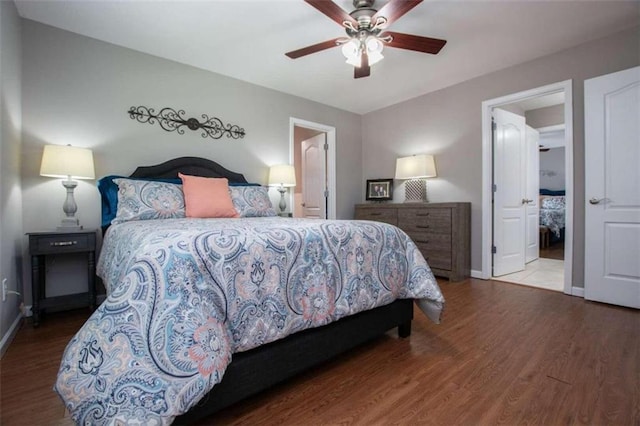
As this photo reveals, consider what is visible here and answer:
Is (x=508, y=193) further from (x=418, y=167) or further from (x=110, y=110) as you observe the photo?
(x=110, y=110)

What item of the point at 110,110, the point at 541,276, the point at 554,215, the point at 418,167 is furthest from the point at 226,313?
the point at 554,215

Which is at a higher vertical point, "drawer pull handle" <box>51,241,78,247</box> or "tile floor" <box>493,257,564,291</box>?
"drawer pull handle" <box>51,241,78,247</box>

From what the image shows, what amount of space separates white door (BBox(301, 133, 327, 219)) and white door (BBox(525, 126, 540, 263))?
2952 mm

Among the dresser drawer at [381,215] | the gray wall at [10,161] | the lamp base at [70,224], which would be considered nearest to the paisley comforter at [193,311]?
the gray wall at [10,161]

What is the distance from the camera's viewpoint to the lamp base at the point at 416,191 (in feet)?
13.3

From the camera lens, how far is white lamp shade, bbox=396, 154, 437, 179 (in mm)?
3879

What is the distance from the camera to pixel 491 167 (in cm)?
351

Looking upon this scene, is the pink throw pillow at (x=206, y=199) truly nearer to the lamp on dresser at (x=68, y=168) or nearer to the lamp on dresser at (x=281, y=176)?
the lamp on dresser at (x=68, y=168)

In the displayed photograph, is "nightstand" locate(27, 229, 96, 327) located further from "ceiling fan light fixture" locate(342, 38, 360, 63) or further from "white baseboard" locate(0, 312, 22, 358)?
"ceiling fan light fixture" locate(342, 38, 360, 63)

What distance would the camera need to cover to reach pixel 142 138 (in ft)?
9.61

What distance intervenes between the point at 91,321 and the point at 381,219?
360cm

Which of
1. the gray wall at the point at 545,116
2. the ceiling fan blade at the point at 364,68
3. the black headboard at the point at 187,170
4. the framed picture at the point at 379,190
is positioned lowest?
the framed picture at the point at 379,190

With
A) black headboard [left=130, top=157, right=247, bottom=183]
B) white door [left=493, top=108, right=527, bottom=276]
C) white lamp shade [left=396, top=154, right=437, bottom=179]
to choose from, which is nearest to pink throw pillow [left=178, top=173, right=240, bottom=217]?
black headboard [left=130, top=157, right=247, bottom=183]

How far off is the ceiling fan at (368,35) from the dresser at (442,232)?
184cm
